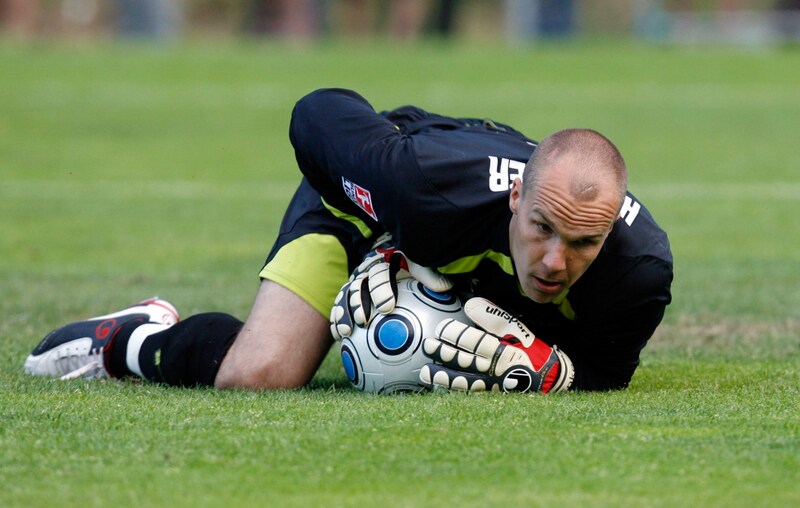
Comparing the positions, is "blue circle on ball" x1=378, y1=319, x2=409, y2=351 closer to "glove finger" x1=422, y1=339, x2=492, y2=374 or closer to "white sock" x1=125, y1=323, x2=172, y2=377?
"glove finger" x1=422, y1=339, x2=492, y2=374

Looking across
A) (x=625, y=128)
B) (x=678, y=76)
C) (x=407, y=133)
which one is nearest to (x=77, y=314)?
(x=407, y=133)

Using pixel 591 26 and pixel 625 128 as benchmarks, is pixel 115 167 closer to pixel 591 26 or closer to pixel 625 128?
pixel 625 128

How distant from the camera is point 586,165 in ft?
14.4

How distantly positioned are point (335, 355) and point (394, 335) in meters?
1.37

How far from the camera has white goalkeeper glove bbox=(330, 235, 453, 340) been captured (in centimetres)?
500

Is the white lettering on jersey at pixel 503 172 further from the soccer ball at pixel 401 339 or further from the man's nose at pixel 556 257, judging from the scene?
the soccer ball at pixel 401 339

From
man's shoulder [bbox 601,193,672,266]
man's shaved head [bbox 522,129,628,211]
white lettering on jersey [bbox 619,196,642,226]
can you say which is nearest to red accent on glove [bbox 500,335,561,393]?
man's shoulder [bbox 601,193,672,266]

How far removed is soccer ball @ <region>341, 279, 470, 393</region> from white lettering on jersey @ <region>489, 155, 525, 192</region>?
1.68ft

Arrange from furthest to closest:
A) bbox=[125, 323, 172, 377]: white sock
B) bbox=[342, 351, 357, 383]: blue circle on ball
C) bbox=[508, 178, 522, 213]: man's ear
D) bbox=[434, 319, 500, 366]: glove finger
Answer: bbox=[125, 323, 172, 377]: white sock < bbox=[342, 351, 357, 383]: blue circle on ball < bbox=[434, 319, 500, 366]: glove finger < bbox=[508, 178, 522, 213]: man's ear

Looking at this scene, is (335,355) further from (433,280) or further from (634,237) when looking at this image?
(634,237)

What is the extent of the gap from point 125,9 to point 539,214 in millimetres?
28961

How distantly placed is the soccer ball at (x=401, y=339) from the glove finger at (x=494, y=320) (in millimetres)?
145

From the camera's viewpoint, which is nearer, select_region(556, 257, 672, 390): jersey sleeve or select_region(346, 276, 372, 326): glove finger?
select_region(556, 257, 672, 390): jersey sleeve

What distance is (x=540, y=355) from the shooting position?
4.84m
